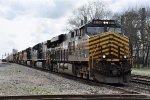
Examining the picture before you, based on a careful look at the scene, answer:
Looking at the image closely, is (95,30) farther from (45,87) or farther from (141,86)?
(45,87)

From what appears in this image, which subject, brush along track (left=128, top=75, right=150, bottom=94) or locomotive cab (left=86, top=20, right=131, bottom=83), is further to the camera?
locomotive cab (left=86, top=20, right=131, bottom=83)

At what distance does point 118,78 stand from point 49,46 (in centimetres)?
2010

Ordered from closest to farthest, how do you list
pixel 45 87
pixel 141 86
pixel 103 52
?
pixel 45 87 → pixel 103 52 → pixel 141 86

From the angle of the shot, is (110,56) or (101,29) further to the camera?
(101,29)

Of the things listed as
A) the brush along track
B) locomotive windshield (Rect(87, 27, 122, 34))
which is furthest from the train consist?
the brush along track

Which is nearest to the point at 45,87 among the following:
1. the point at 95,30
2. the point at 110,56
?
the point at 110,56

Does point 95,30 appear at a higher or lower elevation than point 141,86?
higher

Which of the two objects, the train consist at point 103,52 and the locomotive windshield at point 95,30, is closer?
the train consist at point 103,52

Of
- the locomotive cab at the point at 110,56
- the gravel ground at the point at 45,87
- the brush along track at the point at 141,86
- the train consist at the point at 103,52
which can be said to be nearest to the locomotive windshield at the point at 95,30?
the train consist at the point at 103,52

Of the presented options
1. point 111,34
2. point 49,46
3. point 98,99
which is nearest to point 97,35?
point 111,34

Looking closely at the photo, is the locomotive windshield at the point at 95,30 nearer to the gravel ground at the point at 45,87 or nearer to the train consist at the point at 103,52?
the train consist at the point at 103,52

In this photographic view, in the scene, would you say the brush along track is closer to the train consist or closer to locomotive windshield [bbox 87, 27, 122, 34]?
the train consist

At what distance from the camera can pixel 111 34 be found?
19906 mm

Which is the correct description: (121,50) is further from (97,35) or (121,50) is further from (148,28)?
(148,28)
